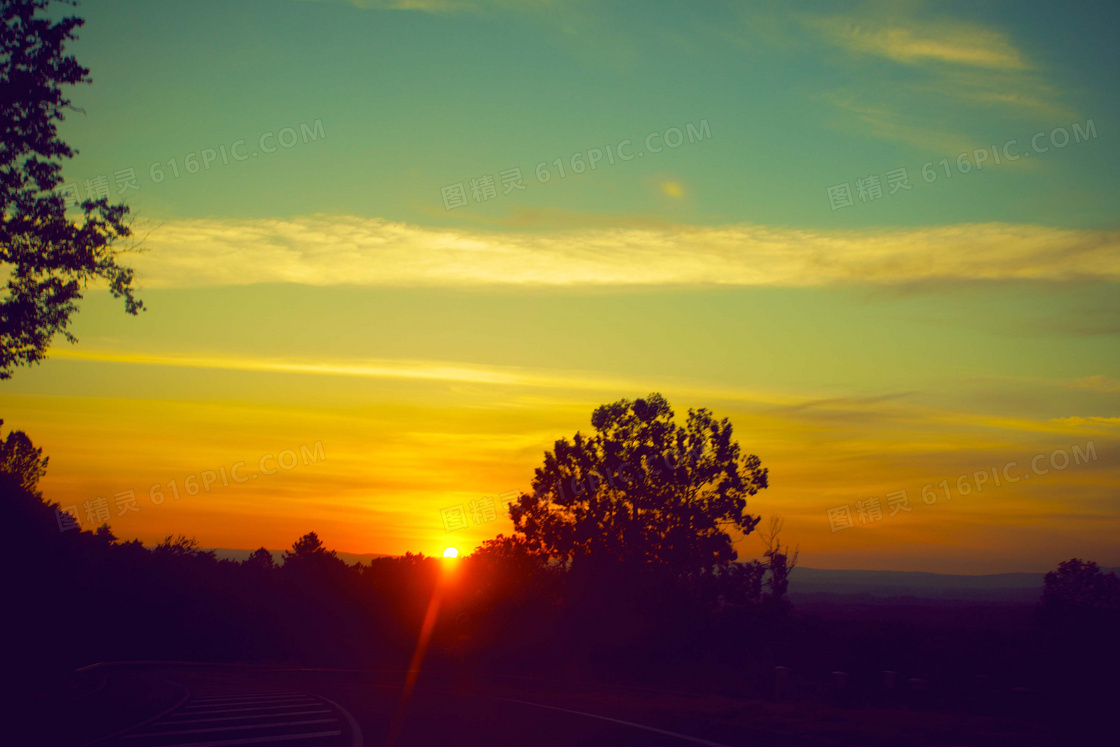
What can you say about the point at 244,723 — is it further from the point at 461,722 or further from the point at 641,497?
the point at 641,497

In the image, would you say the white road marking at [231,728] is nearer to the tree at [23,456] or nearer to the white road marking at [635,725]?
the white road marking at [635,725]

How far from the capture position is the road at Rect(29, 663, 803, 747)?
1155 cm

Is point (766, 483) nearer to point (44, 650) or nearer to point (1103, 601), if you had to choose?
point (1103, 601)

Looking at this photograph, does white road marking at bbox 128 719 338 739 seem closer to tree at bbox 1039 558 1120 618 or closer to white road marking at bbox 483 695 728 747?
white road marking at bbox 483 695 728 747

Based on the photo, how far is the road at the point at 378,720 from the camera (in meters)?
11.5

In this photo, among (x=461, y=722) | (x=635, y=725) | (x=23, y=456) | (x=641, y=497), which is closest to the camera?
(x=635, y=725)

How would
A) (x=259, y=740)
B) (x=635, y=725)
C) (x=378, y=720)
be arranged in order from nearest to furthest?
(x=259, y=740)
(x=635, y=725)
(x=378, y=720)

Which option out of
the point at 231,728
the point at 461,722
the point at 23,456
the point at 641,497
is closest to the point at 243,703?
the point at 231,728

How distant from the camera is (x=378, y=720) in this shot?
14.6 m

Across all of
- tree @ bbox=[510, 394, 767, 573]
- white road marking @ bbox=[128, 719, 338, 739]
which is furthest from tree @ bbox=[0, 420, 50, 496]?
white road marking @ bbox=[128, 719, 338, 739]

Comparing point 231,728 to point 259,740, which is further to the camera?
point 231,728

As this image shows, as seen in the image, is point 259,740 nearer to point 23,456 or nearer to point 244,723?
point 244,723

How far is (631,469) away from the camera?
159 ft

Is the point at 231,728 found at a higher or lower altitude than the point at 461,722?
higher
